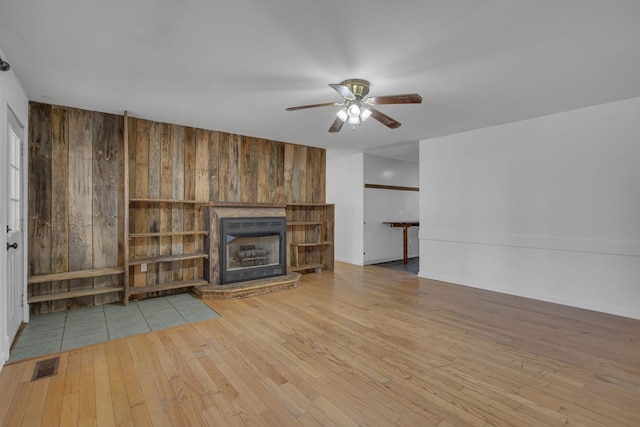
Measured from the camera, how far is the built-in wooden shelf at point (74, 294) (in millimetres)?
3428

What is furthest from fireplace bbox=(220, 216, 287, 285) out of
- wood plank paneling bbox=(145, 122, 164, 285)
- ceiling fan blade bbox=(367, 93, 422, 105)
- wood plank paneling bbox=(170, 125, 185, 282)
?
ceiling fan blade bbox=(367, 93, 422, 105)

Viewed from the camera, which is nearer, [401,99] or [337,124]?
[401,99]

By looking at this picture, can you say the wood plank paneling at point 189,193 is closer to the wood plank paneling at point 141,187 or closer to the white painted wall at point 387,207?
the wood plank paneling at point 141,187

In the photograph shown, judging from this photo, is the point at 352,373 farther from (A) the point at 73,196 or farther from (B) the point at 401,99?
(A) the point at 73,196

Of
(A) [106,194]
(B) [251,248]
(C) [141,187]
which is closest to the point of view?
(A) [106,194]

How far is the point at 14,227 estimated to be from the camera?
9.87ft

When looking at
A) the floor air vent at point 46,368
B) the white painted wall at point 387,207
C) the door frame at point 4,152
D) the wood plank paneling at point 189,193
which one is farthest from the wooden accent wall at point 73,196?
the white painted wall at point 387,207

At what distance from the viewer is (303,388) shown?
2.16m

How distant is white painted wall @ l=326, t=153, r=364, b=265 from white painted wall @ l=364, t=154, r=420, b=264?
13cm

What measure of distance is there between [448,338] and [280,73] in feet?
9.64

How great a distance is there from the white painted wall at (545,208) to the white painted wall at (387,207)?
1611 millimetres

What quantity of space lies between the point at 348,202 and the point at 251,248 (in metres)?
2.94

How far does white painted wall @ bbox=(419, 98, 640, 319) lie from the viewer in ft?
11.9

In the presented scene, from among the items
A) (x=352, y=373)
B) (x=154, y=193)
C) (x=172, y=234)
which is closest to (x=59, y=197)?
(x=154, y=193)
